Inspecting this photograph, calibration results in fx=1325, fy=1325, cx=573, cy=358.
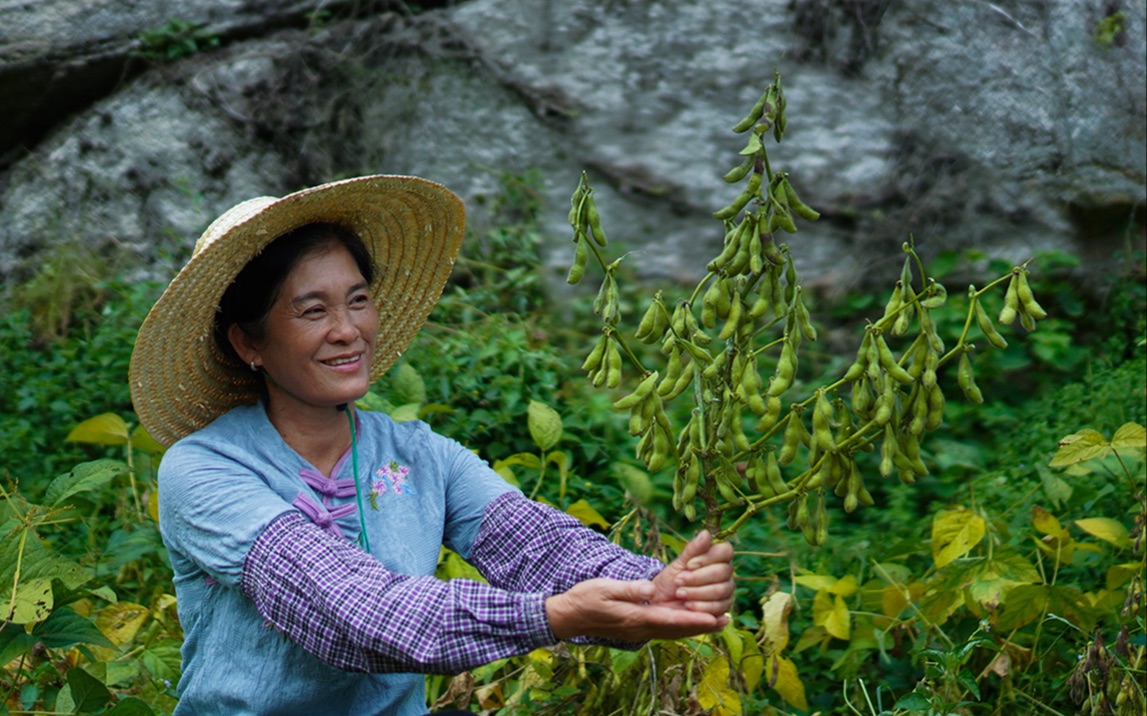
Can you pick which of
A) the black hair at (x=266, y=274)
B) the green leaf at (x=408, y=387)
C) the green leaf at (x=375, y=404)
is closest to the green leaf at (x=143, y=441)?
the green leaf at (x=375, y=404)

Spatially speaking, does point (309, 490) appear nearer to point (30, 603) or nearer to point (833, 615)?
point (30, 603)

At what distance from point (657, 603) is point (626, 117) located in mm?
3370

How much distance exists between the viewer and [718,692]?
2672mm

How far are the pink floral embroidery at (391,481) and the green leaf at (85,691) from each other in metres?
0.68

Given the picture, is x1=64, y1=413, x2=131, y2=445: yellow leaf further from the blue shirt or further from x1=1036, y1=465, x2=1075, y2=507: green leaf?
x1=1036, y1=465, x2=1075, y2=507: green leaf

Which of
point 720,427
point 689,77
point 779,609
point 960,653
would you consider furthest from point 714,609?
point 689,77

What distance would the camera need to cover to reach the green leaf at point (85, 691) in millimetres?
2414

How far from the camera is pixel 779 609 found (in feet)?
9.43

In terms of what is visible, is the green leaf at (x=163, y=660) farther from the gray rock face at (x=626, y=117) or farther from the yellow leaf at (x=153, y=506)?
the gray rock face at (x=626, y=117)

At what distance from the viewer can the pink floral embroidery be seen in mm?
2221

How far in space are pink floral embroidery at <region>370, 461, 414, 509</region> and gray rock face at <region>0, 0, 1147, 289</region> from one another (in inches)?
101

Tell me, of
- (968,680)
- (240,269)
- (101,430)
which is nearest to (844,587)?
(968,680)

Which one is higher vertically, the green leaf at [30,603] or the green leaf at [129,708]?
the green leaf at [30,603]

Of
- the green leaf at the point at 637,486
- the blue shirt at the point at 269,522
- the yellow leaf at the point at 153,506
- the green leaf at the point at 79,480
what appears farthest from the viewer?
the yellow leaf at the point at 153,506
